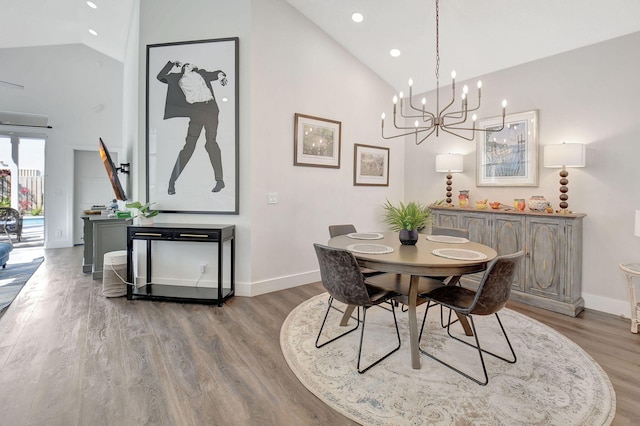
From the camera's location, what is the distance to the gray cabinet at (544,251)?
314 cm

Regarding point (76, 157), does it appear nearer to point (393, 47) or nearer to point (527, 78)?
point (393, 47)

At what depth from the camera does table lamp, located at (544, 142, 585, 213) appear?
10.2ft

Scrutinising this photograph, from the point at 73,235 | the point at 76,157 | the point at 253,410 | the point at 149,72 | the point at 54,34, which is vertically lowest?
the point at 253,410

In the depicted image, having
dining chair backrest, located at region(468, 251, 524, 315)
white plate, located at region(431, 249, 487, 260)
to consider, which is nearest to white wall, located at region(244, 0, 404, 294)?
white plate, located at region(431, 249, 487, 260)

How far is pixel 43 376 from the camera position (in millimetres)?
2008

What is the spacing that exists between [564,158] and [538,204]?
54cm

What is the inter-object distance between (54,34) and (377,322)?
7183 mm

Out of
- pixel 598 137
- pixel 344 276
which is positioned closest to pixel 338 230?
pixel 344 276

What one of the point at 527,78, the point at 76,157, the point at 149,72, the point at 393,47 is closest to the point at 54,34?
the point at 76,157

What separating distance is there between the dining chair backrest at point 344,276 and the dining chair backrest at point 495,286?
0.71 metres

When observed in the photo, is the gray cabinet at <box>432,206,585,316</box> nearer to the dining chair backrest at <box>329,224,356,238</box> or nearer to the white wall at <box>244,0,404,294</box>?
the dining chair backrest at <box>329,224,356,238</box>

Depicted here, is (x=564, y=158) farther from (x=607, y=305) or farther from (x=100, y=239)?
(x=100, y=239)

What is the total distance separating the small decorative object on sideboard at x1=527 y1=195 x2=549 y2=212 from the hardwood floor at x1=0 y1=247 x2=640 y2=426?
1.11m

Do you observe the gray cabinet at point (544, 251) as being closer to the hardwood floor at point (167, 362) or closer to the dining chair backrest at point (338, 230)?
the hardwood floor at point (167, 362)
